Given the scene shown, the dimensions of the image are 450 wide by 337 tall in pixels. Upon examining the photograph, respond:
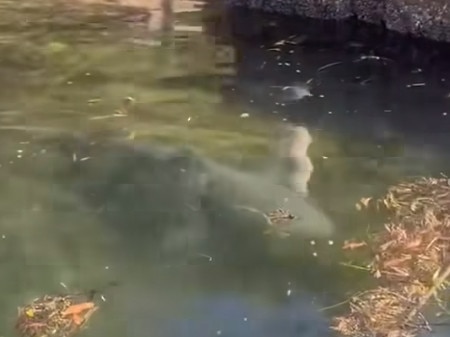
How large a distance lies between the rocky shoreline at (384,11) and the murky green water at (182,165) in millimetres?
339

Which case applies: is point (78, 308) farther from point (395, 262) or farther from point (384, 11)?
point (384, 11)

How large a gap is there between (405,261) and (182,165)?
73 cm

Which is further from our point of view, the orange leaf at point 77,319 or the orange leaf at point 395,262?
the orange leaf at point 395,262

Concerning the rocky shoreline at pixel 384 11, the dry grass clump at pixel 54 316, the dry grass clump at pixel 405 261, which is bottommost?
the dry grass clump at pixel 54 316

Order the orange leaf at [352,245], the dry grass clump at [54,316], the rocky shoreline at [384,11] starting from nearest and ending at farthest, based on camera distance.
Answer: the dry grass clump at [54,316]
the orange leaf at [352,245]
the rocky shoreline at [384,11]

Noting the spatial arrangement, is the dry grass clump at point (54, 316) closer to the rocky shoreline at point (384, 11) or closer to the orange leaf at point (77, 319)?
the orange leaf at point (77, 319)

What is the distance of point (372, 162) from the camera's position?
2379 millimetres

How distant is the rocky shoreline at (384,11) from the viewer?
3.28 m

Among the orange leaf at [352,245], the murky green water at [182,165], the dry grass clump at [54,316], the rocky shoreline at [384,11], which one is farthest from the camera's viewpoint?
the rocky shoreline at [384,11]

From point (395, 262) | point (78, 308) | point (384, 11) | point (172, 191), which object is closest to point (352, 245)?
point (395, 262)

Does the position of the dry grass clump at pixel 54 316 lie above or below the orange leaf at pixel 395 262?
below

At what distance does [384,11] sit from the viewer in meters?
3.47

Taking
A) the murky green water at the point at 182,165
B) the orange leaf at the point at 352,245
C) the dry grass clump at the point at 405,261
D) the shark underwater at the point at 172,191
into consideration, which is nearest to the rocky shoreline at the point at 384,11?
the murky green water at the point at 182,165

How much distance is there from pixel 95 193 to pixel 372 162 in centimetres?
79
